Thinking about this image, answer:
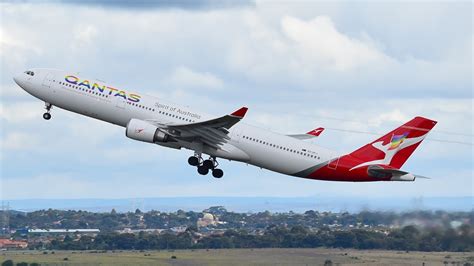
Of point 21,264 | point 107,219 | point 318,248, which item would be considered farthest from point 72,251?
point 107,219

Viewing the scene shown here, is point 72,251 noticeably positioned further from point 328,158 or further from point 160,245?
point 328,158

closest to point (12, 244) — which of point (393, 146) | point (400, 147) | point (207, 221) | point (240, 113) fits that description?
point (240, 113)

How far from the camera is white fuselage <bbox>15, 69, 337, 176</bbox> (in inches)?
2992

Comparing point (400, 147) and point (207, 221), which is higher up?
point (207, 221)

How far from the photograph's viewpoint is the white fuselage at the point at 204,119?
76.0 metres

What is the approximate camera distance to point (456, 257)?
78.5 meters

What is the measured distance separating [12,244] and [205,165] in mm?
36048

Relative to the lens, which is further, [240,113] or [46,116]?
[46,116]

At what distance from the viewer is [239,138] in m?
76.2

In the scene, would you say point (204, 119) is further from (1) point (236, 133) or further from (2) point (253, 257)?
(2) point (253, 257)

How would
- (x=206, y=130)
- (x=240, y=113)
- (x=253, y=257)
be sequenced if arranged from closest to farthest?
(x=240, y=113) < (x=206, y=130) < (x=253, y=257)

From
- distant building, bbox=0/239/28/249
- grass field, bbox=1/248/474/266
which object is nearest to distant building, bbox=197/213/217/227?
distant building, bbox=0/239/28/249

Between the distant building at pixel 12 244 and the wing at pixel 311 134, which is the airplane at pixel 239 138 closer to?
the wing at pixel 311 134

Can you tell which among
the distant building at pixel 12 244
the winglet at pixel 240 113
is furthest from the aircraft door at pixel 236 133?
the distant building at pixel 12 244
